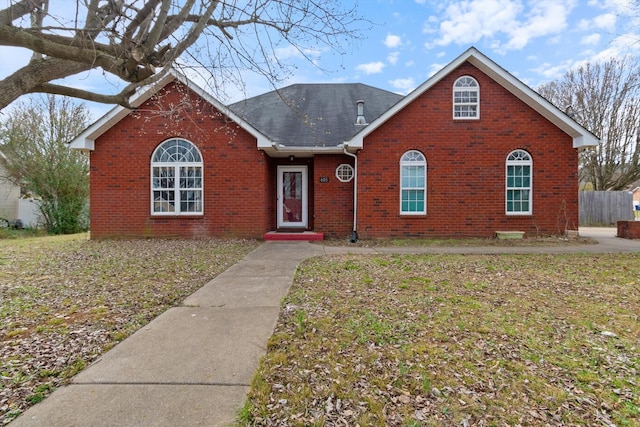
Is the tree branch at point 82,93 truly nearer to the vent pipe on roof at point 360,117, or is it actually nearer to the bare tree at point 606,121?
the vent pipe on roof at point 360,117

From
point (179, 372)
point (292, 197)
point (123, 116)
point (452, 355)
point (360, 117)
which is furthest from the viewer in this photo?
point (360, 117)

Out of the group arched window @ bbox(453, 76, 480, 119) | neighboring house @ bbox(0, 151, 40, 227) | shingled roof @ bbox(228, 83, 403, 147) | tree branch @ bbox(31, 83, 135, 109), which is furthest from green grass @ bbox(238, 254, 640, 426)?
neighboring house @ bbox(0, 151, 40, 227)

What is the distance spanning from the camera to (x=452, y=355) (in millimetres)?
3107

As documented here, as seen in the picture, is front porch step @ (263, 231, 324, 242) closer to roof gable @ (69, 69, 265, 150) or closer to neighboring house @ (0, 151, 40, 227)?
roof gable @ (69, 69, 265, 150)

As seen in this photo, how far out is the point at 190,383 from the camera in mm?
2617

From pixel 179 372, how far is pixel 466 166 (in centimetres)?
1095

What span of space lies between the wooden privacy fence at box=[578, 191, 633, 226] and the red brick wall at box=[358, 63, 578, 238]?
39.6 ft

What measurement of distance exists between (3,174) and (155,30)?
70.2 feet

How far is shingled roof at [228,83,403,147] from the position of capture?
12.2 meters

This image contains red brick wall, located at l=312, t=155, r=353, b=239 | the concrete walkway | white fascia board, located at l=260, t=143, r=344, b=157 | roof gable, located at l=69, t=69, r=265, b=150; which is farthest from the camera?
red brick wall, located at l=312, t=155, r=353, b=239

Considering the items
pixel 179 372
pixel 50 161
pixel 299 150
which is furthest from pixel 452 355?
pixel 50 161

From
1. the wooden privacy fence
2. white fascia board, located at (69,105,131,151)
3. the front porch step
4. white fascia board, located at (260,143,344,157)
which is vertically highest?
white fascia board, located at (69,105,131,151)

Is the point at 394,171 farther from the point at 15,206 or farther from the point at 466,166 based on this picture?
the point at 15,206

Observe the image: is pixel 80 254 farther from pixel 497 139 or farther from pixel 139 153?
pixel 497 139
